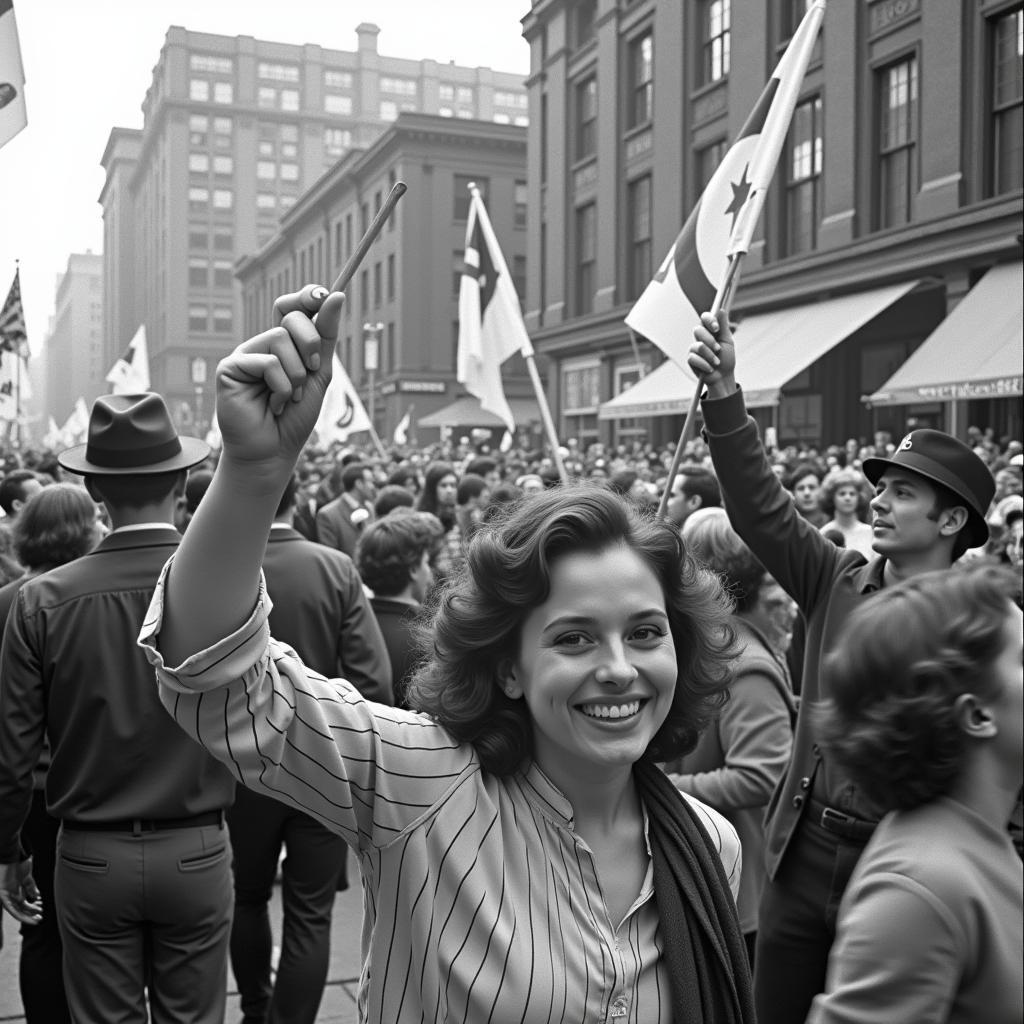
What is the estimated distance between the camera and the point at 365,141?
107m

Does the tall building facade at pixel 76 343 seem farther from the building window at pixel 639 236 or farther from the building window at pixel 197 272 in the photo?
the building window at pixel 639 236

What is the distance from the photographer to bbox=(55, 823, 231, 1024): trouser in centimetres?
336

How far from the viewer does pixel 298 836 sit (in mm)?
4379

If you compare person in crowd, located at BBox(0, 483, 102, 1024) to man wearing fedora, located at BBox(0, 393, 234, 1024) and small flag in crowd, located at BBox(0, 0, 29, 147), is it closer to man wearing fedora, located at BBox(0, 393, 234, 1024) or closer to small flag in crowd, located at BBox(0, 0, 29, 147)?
man wearing fedora, located at BBox(0, 393, 234, 1024)

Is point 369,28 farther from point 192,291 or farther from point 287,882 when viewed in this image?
point 287,882

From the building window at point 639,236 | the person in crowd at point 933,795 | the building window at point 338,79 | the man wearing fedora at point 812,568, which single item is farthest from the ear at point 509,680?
the building window at point 338,79

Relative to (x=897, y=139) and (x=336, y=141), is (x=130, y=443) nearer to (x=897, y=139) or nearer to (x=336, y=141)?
(x=897, y=139)

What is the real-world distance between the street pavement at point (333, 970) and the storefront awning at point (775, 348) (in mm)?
13364

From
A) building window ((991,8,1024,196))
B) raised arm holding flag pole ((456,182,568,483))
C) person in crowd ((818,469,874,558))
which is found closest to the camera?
person in crowd ((818,469,874,558))

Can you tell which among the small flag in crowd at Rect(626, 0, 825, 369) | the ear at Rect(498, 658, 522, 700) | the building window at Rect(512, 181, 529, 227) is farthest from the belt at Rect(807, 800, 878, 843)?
the building window at Rect(512, 181, 529, 227)

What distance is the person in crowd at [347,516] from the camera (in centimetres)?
951

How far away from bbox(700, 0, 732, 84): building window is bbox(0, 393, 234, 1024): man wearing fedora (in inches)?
919

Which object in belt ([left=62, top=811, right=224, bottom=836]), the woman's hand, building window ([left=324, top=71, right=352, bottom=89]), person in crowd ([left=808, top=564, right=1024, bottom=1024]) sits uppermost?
building window ([left=324, top=71, right=352, bottom=89])

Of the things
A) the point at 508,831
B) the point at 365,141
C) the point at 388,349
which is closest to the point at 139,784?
the point at 508,831
